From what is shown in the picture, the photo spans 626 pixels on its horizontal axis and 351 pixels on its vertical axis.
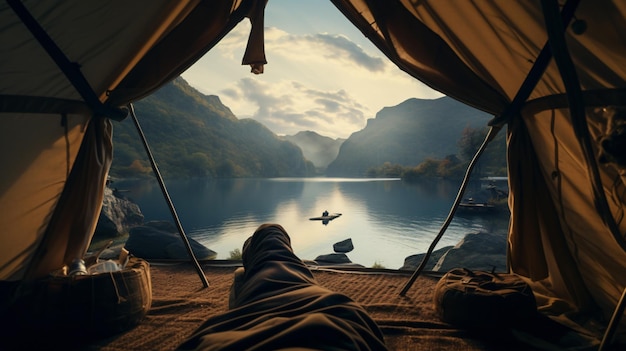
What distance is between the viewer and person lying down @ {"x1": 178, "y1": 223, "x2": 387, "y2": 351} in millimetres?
1062

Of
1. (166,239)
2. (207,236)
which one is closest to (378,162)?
(207,236)

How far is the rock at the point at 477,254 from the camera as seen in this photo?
24.1 ft

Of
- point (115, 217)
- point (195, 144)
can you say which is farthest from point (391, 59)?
point (195, 144)

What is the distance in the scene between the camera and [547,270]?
130 inches

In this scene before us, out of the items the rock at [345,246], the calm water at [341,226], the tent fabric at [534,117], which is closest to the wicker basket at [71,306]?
the tent fabric at [534,117]

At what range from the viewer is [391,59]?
3588 mm

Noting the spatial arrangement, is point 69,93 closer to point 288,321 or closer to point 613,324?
point 288,321

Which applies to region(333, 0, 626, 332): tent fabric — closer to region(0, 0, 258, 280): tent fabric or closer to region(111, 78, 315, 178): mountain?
region(0, 0, 258, 280): tent fabric

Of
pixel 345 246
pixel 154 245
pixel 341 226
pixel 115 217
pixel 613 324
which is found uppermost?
pixel 613 324

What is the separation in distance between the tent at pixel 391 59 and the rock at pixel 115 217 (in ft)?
45.0

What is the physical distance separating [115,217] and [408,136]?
5517 inches

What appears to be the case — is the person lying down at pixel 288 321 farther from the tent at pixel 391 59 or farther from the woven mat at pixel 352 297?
the tent at pixel 391 59

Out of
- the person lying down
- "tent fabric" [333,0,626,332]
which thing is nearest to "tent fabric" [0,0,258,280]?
"tent fabric" [333,0,626,332]

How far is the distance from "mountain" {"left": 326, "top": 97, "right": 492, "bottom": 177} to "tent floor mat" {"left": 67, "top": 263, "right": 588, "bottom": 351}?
125272 mm
